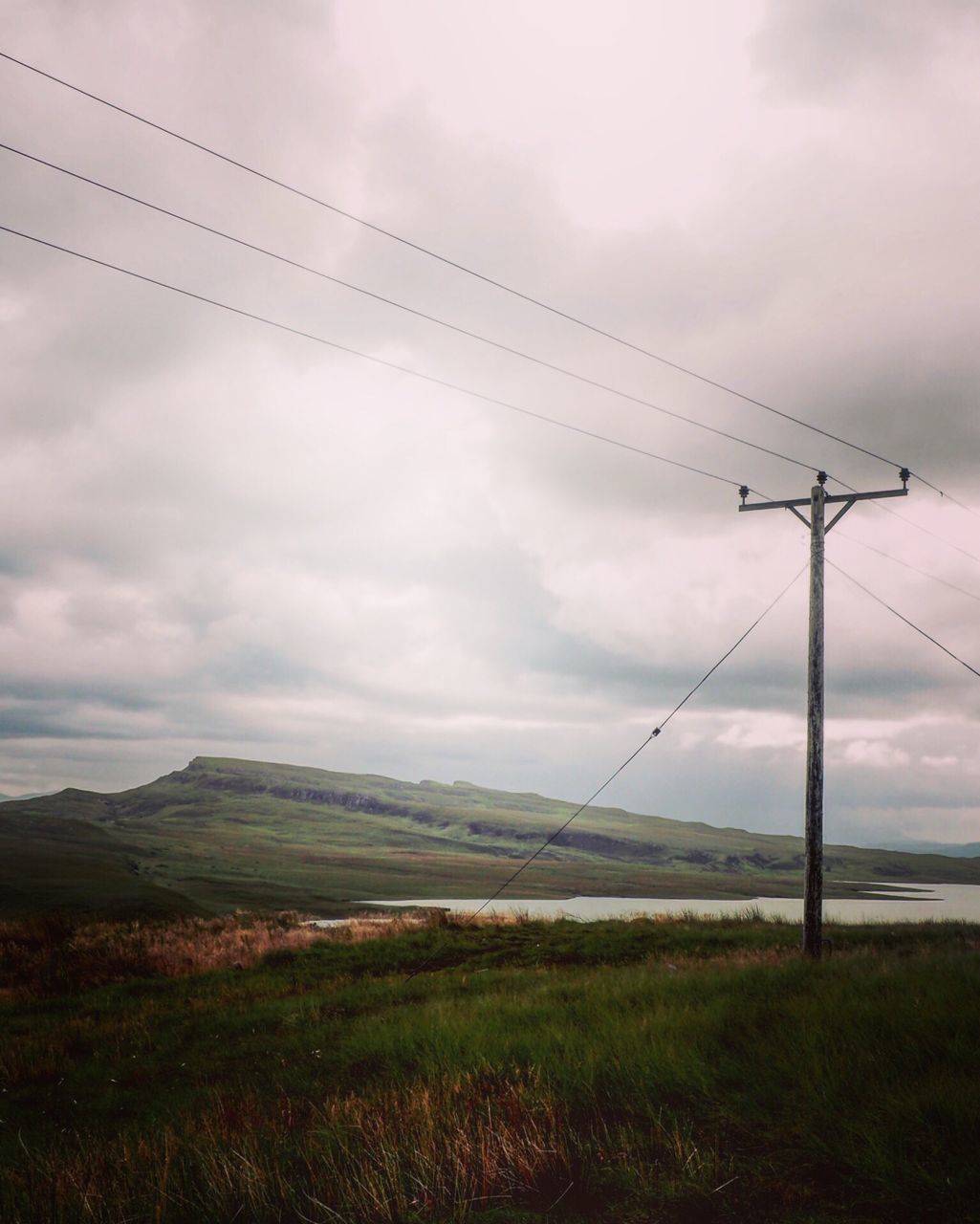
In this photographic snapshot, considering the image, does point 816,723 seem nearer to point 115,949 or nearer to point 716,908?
point 115,949

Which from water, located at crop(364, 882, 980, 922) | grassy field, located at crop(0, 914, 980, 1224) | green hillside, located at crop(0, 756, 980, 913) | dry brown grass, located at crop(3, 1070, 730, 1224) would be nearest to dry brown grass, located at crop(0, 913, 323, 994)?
grassy field, located at crop(0, 914, 980, 1224)

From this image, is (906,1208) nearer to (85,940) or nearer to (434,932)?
(434,932)

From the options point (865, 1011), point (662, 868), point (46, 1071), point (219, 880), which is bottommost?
point (662, 868)

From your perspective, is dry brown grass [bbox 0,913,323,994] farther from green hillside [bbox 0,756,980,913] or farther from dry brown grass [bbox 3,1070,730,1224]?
dry brown grass [bbox 3,1070,730,1224]

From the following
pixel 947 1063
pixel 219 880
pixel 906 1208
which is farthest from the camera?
pixel 219 880

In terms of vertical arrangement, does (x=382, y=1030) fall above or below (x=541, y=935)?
above

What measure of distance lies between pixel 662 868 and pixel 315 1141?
18114 cm

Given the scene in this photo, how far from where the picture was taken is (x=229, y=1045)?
13.9m

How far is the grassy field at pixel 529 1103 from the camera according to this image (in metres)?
6.36

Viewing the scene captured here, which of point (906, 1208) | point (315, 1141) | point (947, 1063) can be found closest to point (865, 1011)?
point (947, 1063)

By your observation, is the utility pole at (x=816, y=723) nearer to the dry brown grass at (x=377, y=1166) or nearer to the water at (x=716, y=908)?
the dry brown grass at (x=377, y=1166)

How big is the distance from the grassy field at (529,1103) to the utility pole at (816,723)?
4.24ft

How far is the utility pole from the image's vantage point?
A: 55.3 feet

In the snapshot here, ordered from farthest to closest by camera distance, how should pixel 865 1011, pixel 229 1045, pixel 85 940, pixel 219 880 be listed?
pixel 219 880 → pixel 85 940 → pixel 229 1045 → pixel 865 1011
